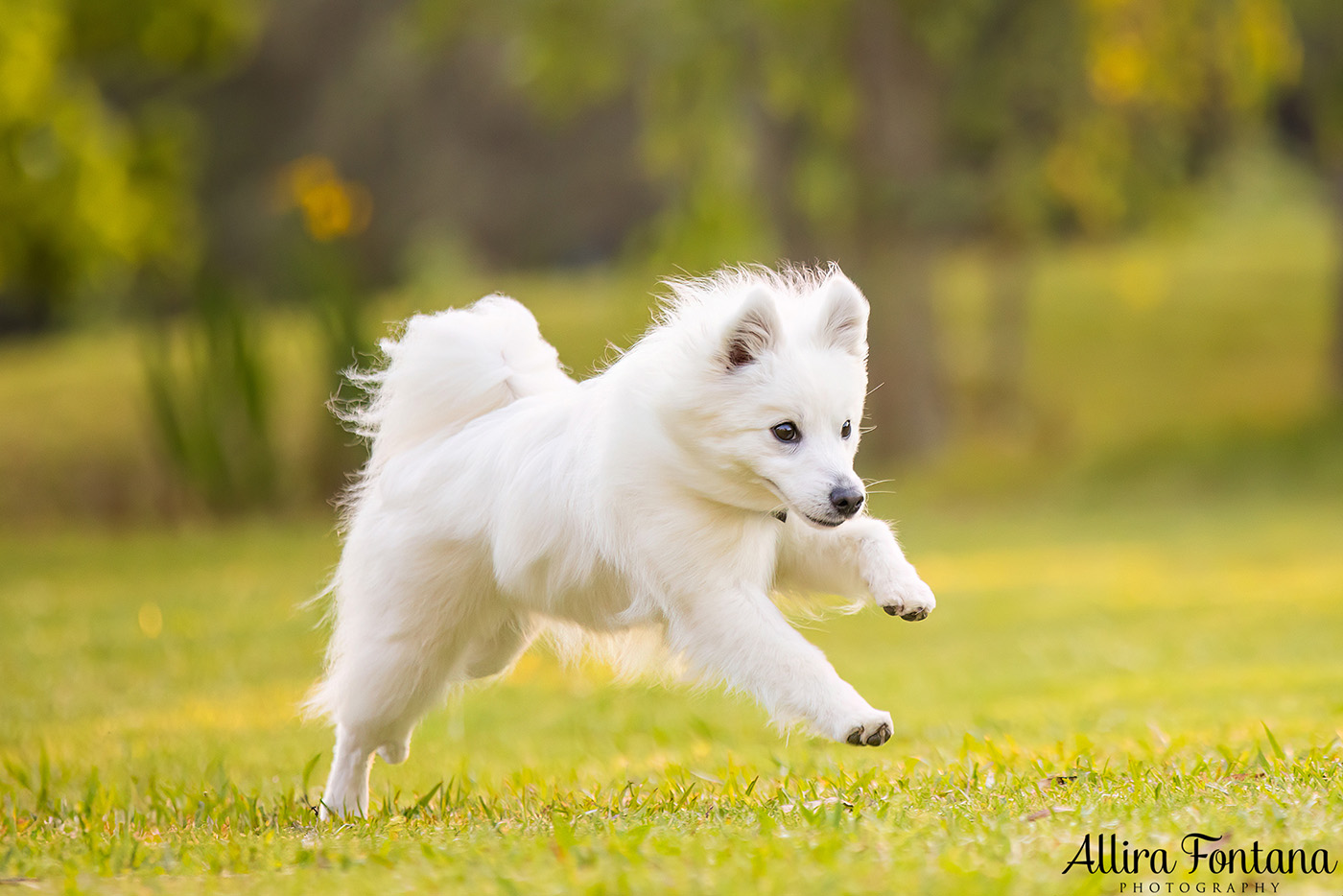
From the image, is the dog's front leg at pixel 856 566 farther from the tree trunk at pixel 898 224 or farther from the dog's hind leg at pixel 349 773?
the tree trunk at pixel 898 224

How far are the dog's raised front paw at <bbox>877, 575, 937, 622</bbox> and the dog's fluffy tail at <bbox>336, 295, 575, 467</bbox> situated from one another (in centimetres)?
161

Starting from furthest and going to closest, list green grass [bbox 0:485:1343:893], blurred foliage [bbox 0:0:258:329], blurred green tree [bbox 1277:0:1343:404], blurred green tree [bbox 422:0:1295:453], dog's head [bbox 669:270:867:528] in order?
blurred green tree [bbox 1277:0:1343:404]
blurred green tree [bbox 422:0:1295:453]
blurred foliage [bbox 0:0:258:329]
dog's head [bbox 669:270:867:528]
green grass [bbox 0:485:1343:893]

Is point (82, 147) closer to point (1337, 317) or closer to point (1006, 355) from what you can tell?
point (1006, 355)

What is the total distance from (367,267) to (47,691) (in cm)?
2802

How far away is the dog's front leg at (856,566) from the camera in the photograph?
14.5 ft

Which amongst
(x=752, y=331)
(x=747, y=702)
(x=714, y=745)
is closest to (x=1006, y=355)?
(x=747, y=702)

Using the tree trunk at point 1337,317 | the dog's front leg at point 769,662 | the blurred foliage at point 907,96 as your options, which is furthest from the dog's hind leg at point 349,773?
the tree trunk at point 1337,317

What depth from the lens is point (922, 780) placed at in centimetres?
463

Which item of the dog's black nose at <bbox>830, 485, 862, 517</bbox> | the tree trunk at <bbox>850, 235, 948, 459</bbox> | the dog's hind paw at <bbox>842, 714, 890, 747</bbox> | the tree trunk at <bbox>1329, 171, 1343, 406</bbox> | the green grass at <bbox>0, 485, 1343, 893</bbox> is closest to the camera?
the green grass at <bbox>0, 485, 1343, 893</bbox>

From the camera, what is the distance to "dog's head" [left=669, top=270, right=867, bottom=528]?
437 cm

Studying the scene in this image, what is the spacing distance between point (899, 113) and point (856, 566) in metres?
15.4

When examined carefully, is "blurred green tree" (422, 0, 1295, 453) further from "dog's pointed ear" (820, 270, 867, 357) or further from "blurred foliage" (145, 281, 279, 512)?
"dog's pointed ear" (820, 270, 867, 357)

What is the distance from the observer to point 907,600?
4.39 metres

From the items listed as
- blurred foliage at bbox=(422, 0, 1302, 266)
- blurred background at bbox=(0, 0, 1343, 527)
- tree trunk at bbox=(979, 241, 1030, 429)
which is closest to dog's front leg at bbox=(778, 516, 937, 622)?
blurred background at bbox=(0, 0, 1343, 527)
